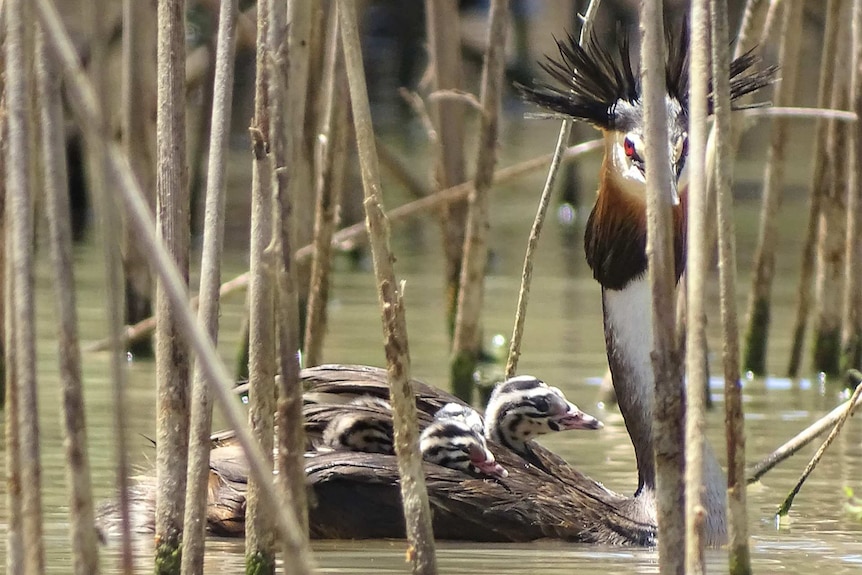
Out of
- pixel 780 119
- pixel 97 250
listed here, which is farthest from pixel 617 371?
pixel 97 250

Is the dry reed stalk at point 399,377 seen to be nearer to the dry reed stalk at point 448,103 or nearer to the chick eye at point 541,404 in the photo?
the chick eye at point 541,404

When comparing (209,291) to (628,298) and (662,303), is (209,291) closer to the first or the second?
(662,303)

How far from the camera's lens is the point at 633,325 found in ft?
20.4

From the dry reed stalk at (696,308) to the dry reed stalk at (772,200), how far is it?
4453 mm

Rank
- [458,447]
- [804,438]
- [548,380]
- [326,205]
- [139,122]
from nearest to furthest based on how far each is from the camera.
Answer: [804,438], [458,447], [326,205], [548,380], [139,122]

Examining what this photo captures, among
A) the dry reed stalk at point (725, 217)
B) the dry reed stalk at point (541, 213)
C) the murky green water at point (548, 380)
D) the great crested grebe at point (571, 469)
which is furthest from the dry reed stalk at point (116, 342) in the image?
the dry reed stalk at point (541, 213)

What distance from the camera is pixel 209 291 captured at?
4.32m

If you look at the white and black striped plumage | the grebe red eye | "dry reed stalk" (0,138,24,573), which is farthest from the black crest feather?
"dry reed stalk" (0,138,24,573)

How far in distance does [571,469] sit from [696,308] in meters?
2.73

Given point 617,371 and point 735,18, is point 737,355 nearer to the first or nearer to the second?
point 617,371

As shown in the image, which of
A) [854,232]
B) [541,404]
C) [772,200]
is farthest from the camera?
[772,200]

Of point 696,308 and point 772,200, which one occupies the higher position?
point 772,200

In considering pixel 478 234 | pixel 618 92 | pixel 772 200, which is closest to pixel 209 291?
pixel 618 92

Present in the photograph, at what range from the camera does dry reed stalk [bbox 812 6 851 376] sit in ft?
27.5
